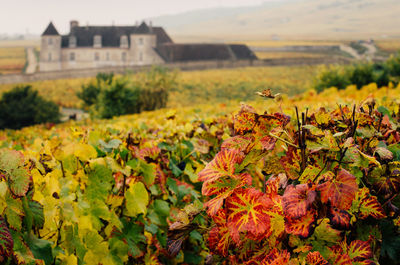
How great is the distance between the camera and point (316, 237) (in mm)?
1389

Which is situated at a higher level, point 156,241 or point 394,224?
point 394,224

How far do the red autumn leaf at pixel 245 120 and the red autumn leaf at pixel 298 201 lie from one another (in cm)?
34

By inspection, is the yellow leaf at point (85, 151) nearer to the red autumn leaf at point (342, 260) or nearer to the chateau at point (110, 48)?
the red autumn leaf at point (342, 260)

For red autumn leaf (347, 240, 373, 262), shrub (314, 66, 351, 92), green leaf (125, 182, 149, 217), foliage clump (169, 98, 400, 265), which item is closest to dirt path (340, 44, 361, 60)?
shrub (314, 66, 351, 92)

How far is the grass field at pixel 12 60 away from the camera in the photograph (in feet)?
266

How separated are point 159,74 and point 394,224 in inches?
1097

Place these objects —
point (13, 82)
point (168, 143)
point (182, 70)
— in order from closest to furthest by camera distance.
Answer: point (168, 143) < point (13, 82) < point (182, 70)

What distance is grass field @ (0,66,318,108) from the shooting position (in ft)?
139

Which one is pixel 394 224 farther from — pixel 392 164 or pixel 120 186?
pixel 120 186

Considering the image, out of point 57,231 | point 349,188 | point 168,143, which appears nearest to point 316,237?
point 349,188

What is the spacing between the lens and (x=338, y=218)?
126 centimetres

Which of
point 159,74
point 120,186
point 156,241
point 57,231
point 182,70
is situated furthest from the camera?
point 182,70

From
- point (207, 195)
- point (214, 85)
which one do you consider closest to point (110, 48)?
point (214, 85)

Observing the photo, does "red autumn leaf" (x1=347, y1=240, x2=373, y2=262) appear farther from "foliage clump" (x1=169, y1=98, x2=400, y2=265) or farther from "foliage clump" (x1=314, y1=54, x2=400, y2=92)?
"foliage clump" (x1=314, y1=54, x2=400, y2=92)
